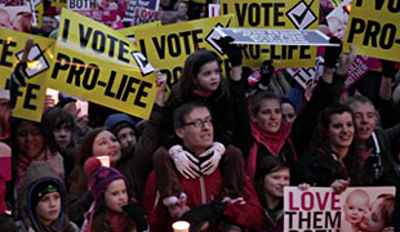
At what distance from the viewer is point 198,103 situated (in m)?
4.18

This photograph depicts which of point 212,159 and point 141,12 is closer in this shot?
point 212,159

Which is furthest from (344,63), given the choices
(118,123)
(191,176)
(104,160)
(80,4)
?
(80,4)

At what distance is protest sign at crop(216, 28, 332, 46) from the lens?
15.8 ft

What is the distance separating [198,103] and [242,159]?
1.41 ft

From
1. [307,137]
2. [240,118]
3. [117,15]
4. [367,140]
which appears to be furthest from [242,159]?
[117,15]

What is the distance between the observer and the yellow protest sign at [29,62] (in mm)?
4465

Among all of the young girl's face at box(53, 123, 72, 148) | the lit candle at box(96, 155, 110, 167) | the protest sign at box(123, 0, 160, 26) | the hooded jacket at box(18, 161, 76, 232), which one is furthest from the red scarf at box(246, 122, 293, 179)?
the protest sign at box(123, 0, 160, 26)

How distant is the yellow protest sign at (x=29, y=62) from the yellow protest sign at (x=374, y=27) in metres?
2.14

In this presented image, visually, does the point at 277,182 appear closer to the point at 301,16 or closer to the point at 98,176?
the point at 98,176

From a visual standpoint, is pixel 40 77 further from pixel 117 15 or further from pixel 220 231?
pixel 117 15

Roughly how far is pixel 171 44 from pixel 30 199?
1.73m

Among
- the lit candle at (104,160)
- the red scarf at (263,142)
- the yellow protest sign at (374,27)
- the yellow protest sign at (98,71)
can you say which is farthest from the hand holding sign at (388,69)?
the lit candle at (104,160)

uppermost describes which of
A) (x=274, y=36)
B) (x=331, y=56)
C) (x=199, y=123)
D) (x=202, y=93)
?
(x=274, y=36)

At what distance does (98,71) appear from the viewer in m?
4.69
